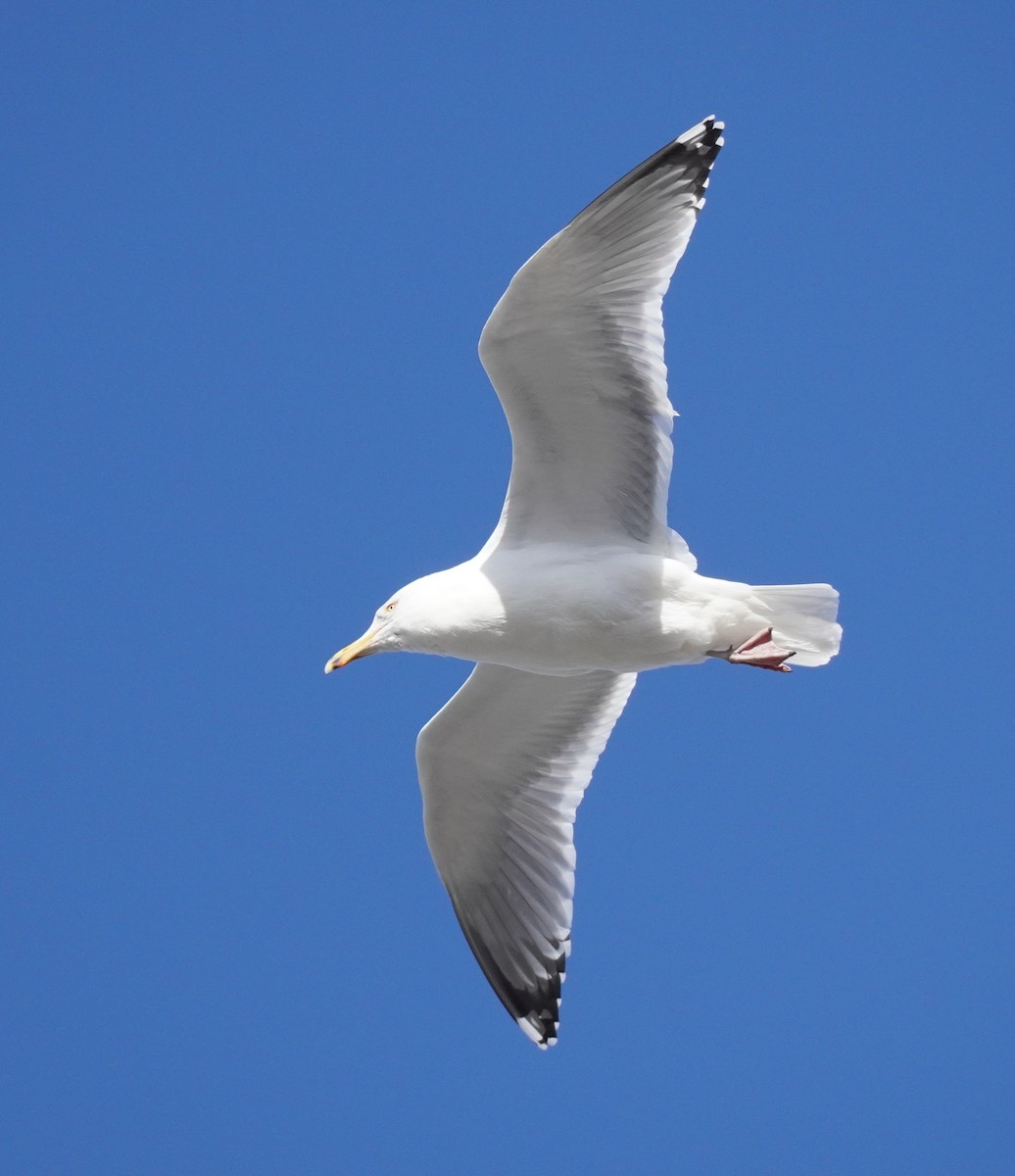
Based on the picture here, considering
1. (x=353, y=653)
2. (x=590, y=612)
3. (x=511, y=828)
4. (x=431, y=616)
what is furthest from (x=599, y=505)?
(x=511, y=828)

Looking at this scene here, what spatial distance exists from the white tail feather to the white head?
89 cm

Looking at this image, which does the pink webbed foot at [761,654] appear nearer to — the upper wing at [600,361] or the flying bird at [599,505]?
the flying bird at [599,505]

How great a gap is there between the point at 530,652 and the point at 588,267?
126cm

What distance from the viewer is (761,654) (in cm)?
602

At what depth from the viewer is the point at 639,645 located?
19.9ft

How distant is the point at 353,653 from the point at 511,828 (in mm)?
1147

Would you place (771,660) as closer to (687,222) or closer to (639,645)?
(639,645)

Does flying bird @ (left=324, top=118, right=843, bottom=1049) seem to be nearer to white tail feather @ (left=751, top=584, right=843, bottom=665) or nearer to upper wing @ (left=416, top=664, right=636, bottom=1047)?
white tail feather @ (left=751, top=584, right=843, bottom=665)

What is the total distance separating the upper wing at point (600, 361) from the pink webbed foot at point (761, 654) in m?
0.44

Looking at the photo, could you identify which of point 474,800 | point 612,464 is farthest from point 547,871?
point 612,464

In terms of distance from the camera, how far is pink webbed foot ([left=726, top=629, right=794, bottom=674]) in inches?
237

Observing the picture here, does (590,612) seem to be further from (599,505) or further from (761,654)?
(761,654)

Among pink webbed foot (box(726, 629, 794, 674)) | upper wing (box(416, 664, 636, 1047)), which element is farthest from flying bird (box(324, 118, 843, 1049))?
upper wing (box(416, 664, 636, 1047))

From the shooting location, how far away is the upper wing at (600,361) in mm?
5754
